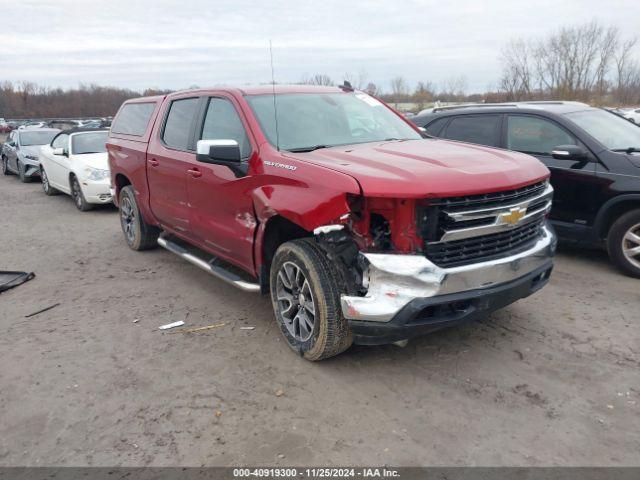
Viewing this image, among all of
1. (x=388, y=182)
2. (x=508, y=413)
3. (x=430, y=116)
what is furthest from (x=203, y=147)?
(x=430, y=116)

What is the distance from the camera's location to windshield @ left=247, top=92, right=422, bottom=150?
427 centimetres

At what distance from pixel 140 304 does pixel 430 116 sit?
4.71m

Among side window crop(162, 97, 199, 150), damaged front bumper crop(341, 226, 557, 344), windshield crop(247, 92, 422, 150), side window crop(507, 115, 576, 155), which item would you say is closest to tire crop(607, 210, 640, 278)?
side window crop(507, 115, 576, 155)

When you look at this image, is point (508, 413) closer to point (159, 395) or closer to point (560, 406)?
point (560, 406)

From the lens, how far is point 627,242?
5363mm

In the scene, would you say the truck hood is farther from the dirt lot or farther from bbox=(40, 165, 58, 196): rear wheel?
bbox=(40, 165, 58, 196): rear wheel

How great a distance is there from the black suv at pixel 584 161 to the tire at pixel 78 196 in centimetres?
743

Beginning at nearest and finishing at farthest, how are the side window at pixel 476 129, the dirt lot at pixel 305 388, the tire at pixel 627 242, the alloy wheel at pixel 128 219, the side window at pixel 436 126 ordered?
1. the dirt lot at pixel 305 388
2. the tire at pixel 627 242
3. the side window at pixel 476 129
4. the alloy wheel at pixel 128 219
5. the side window at pixel 436 126

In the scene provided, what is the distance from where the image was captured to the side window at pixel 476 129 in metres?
6.57

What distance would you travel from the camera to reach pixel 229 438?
3016mm

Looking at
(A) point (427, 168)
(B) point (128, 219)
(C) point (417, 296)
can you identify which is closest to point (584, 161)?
(A) point (427, 168)

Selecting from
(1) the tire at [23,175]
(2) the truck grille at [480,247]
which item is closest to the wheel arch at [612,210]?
(2) the truck grille at [480,247]

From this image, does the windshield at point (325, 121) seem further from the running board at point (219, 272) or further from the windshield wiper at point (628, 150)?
the windshield wiper at point (628, 150)

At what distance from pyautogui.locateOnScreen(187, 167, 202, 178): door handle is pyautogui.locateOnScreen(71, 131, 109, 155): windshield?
650 cm
